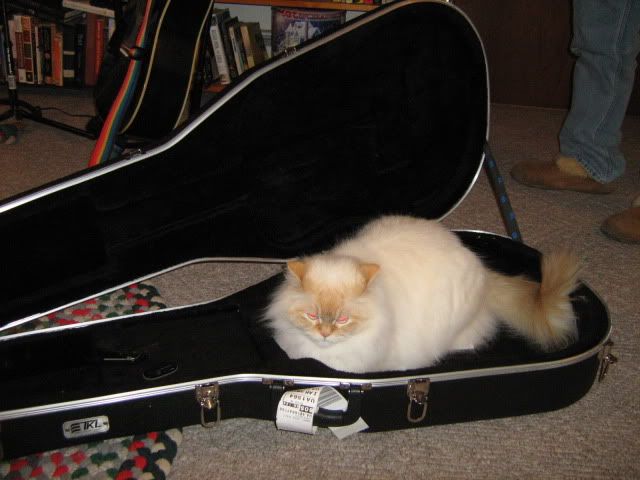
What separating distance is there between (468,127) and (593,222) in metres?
0.73

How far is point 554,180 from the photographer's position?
2.05 m

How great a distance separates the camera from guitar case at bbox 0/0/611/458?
39.4 inches

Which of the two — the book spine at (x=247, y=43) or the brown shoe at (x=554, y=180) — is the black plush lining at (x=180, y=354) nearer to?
the brown shoe at (x=554, y=180)

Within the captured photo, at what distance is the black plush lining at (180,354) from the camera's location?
1004 mm

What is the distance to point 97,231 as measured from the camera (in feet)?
3.78

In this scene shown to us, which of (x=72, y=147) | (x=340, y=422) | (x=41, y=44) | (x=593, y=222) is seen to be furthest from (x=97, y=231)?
(x=41, y=44)

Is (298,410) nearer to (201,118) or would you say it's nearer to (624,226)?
(201,118)

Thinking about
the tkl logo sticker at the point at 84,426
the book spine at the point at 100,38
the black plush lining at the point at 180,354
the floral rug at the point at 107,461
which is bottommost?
the floral rug at the point at 107,461

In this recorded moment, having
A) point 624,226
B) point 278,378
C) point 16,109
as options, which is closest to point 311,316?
point 278,378

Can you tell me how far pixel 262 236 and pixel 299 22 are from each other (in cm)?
165

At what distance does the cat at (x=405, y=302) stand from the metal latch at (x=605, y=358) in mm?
64

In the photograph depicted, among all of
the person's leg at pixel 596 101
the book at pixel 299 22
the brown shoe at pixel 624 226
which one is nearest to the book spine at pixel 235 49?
the book at pixel 299 22

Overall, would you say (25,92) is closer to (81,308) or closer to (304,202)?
(81,308)

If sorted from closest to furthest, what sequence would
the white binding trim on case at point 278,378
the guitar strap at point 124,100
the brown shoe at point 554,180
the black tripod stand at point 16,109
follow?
1. the white binding trim on case at point 278,378
2. the guitar strap at point 124,100
3. the brown shoe at point 554,180
4. the black tripod stand at point 16,109
